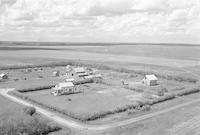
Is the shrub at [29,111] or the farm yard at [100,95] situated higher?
the shrub at [29,111]

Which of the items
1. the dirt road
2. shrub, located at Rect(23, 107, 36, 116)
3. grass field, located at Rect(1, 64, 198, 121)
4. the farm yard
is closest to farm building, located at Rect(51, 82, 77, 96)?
the farm yard

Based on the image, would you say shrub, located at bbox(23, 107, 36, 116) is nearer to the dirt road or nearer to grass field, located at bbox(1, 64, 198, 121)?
the dirt road

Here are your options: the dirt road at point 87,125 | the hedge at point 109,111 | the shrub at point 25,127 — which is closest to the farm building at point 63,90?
the hedge at point 109,111

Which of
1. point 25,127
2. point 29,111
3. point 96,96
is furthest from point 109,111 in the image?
point 25,127

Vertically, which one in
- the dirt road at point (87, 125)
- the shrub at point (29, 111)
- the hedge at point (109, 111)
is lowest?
the dirt road at point (87, 125)

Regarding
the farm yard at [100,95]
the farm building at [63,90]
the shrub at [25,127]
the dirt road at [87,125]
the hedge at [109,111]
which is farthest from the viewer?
the farm building at [63,90]

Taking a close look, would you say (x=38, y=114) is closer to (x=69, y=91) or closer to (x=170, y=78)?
(x=69, y=91)

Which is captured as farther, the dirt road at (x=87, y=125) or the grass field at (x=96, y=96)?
the grass field at (x=96, y=96)

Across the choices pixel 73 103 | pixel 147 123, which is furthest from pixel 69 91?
pixel 147 123

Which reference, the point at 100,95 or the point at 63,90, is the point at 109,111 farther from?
the point at 63,90

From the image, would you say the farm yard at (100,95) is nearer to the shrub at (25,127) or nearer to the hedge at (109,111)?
the hedge at (109,111)

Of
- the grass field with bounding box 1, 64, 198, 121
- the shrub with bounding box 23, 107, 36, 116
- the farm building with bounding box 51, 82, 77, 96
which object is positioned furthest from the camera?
the farm building with bounding box 51, 82, 77, 96
